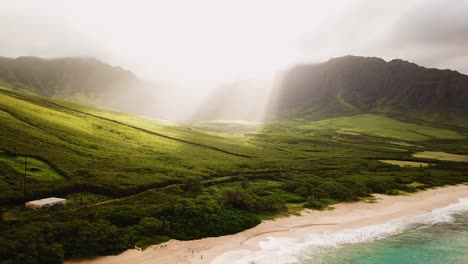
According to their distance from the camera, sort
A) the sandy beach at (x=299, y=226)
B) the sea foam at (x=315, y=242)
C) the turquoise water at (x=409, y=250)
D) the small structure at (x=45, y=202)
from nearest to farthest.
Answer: the sandy beach at (x=299, y=226)
the sea foam at (x=315, y=242)
the turquoise water at (x=409, y=250)
the small structure at (x=45, y=202)

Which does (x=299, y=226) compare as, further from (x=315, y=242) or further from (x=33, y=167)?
(x=33, y=167)

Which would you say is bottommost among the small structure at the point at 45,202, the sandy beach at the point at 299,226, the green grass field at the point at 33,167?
the sandy beach at the point at 299,226

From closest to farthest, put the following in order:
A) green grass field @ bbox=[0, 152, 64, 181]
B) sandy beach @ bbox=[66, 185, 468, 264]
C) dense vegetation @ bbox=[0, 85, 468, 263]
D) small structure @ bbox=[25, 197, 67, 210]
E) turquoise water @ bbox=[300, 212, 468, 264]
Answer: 1. sandy beach @ bbox=[66, 185, 468, 264]
2. dense vegetation @ bbox=[0, 85, 468, 263]
3. turquoise water @ bbox=[300, 212, 468, 264]
4. small structure @ bbox=[25, 197, 67, 210]
5. green grass field @ bbox=[0, 152, 64, 181]

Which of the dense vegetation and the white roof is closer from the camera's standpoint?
the dense vegetation

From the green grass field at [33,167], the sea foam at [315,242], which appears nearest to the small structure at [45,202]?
the green grass field at [33,167]

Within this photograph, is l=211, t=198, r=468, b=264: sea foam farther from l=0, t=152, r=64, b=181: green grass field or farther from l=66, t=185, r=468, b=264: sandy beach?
l=0, t=152, r=64, b=181: green grass field

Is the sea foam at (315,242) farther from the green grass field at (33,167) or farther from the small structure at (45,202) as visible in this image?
the green grass field at (33,167)

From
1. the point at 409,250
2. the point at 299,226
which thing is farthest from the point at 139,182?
the point at 409,250

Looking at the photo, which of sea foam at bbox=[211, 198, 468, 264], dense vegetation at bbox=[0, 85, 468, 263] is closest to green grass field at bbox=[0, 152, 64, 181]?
dense vegetation at bbox=[0, 85, 468, 263]
